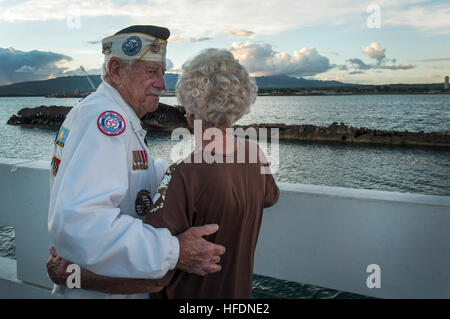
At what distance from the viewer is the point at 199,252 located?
1229 millimetres

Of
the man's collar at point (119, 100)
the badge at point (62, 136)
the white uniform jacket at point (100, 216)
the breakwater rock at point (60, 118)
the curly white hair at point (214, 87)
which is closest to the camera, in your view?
the white uniform jacket at point (100, 216)

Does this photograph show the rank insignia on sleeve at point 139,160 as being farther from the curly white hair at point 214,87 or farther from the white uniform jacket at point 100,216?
the curly white hair at point 214,87

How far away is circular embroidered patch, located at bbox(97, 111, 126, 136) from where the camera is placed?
1.25 metres

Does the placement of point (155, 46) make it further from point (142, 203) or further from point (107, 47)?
point (142, 203)

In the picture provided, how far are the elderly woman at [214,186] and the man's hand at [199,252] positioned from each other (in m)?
0.03

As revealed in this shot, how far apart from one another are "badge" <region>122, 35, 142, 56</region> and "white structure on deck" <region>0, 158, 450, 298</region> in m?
1.08

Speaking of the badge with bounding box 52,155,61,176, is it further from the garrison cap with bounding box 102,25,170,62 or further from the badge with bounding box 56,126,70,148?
the garrison cap with bounding box 102,25,170,62

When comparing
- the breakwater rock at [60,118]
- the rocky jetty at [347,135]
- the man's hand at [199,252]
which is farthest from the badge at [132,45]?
the breakwater rock at [60,118]

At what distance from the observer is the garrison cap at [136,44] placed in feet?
5.01

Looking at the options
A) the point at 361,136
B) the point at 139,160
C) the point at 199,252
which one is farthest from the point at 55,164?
the point at 361,136

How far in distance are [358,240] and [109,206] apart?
136 cm

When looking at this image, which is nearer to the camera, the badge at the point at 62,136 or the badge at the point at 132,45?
the badge at the point at 62,136

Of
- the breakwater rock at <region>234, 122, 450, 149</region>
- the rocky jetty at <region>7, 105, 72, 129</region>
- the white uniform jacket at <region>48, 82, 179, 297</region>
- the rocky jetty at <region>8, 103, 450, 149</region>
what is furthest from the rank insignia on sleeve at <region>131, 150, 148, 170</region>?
the rocky jetty at <region>7, 105, 72, 129</region>

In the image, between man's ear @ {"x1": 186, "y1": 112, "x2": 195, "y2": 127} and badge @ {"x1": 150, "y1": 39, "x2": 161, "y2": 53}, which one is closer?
man's ear @ {"x1": 186, "y1": 112, "x2": 195, "y2": 127}
